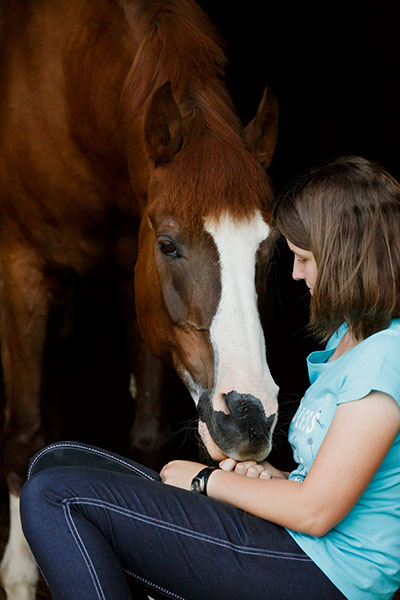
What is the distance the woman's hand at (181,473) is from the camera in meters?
1.62

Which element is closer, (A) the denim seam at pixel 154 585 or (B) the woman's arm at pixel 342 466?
(B) the woman's arm at pixel 342 466

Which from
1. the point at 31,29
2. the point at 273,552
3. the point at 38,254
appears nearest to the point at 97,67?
the point at 31,29

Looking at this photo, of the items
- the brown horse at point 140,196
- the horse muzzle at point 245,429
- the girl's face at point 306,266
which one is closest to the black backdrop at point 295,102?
the brown horse at point 140,196

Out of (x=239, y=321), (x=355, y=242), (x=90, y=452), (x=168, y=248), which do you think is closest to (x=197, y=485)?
(x=90, y=452)

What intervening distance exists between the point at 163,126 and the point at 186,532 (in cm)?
111

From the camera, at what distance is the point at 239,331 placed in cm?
188

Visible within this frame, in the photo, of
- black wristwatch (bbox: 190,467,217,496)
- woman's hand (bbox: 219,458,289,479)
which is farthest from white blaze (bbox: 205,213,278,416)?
black wristwatch (bbox: 190,467,217,496)

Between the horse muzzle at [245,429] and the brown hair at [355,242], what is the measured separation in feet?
1.04

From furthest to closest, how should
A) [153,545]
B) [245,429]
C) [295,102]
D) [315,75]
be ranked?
1. [295,102]
2. [315,75]
3. [245,429]
4. [153,545]

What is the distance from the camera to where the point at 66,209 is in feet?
8.99

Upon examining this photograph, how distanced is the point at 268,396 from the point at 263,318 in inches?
15.5

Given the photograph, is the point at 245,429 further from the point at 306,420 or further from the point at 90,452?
the point at 90,452

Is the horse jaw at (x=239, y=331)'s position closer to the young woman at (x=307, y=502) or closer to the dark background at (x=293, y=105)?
the young woman at (x=307, y=502)

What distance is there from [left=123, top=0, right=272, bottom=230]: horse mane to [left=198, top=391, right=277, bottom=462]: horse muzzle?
51 centimetres
